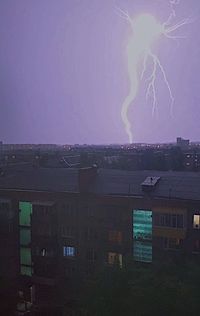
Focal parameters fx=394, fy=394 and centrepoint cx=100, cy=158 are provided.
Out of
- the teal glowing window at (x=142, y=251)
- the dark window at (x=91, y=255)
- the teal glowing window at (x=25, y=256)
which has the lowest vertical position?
the teal glowing window at (x=25, y=256)

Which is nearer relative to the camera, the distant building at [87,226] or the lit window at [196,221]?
the lit window at [196,221]

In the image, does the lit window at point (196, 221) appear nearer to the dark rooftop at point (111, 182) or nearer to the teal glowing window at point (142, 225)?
the dark rooftop at point (111, 182)

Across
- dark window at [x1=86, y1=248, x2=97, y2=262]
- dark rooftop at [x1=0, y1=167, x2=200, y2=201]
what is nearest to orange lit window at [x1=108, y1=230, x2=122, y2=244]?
dark window at [x1=86, y1=248, x2=97, y2=262]

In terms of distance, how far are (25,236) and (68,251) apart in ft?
11.1

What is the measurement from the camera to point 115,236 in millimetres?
25297

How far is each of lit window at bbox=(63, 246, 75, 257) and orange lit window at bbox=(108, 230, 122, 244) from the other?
287cm

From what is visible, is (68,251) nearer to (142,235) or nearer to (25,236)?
(25,236)

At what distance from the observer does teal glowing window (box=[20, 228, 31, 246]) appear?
27578mm

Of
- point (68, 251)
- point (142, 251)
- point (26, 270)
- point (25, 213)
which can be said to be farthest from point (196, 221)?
point (26, 270)

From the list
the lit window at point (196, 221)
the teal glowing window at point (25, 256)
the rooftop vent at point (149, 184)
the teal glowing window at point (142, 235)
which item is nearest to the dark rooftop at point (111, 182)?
the rooftop vent at point (149, 184)

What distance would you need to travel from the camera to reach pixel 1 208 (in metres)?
28.1

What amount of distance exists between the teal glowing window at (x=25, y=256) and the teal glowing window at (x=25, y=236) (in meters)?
0.45

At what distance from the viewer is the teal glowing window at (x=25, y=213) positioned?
90.8ft

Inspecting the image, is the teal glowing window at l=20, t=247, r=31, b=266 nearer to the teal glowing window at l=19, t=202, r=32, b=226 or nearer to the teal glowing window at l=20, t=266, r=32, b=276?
the teal glowing window at l=20, t=266, r=32, b=276
